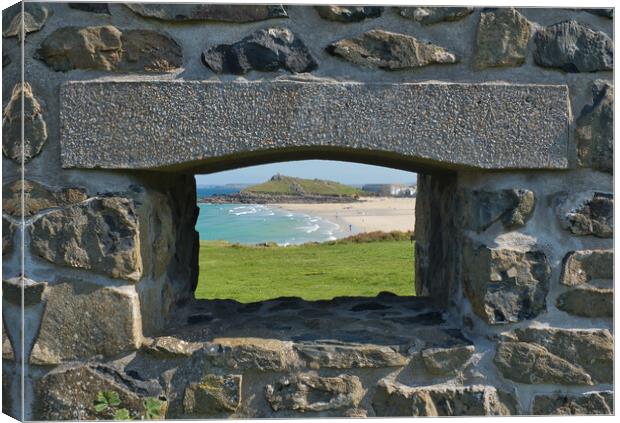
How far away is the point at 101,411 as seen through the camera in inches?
81.0

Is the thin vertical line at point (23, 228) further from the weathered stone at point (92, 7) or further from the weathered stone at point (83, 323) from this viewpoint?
the weathered stone at point (92, 7)

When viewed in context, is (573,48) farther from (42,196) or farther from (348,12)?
(42,196)

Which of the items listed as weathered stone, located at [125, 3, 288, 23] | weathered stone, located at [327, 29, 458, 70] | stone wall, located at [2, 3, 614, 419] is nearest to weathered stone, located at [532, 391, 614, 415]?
stone wall, located at [2, 3, 614, 419]

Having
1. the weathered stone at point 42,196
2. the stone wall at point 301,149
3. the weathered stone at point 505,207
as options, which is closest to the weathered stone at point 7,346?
the stone wall at point 301,149

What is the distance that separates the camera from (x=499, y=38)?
203cm

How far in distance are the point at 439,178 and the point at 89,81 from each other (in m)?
1.62

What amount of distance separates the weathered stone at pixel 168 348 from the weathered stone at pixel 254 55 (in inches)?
37.7

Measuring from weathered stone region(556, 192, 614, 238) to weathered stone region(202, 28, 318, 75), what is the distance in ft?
3.51

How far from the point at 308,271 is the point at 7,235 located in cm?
484

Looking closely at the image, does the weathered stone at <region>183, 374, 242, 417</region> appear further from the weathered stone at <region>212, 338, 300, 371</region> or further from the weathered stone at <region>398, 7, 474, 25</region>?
the weathered stone at <region>398, 7, 474, 25</region>

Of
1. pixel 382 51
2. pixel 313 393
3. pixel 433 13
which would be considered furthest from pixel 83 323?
pixel 433 13

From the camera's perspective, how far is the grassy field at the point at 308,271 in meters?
5.27

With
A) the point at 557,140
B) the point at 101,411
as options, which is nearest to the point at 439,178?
the point at 557,140

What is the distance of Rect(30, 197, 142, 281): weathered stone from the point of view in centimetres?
201
